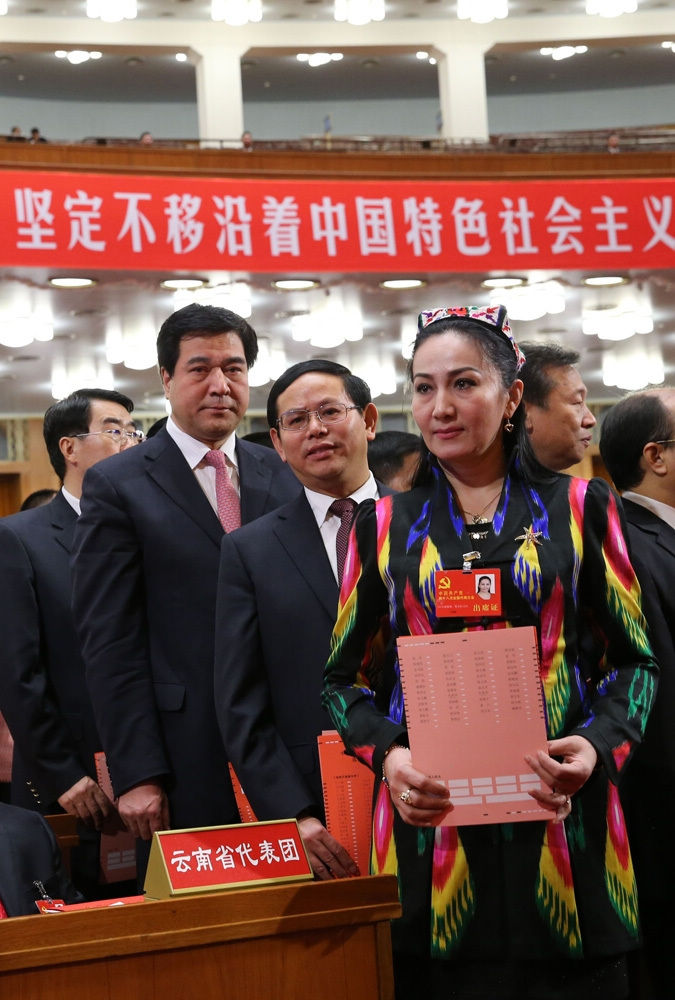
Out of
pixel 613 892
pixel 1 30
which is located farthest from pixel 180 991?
pixel 1 30

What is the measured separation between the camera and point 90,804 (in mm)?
2568

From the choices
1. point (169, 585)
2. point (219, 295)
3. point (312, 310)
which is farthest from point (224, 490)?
point (312, 310)

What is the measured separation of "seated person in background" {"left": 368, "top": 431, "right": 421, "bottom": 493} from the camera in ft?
11.6

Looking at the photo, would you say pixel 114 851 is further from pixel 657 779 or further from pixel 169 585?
pixel 657 779

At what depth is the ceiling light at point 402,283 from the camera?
30.7ft

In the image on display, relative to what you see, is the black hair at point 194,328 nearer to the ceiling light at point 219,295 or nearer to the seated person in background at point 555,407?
the seated person in background at point 555,407

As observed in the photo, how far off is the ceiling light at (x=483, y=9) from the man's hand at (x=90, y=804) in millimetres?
14098

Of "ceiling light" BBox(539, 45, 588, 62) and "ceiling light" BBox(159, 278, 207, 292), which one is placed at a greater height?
"ceiling light" BBox(539, 45, 588, 62)

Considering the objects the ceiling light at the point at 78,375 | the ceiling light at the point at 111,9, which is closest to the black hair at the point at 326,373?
the ceiling light at the point at 78,375

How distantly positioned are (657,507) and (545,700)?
931 millimetres

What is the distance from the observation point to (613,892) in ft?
5.05

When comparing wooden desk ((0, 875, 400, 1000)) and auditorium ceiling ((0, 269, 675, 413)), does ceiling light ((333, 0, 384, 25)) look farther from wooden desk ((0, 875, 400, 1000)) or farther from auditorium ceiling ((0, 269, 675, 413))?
wooden desk ((0, 875, 400, 1000))

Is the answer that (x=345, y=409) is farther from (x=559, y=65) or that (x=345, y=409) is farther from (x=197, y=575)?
(x=559, y=65)

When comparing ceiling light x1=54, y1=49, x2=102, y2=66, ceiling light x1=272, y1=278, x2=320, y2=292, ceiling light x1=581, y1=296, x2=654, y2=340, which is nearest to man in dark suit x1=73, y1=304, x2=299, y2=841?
ceiling light x1=272, y1=278, x2=320, y2=292
